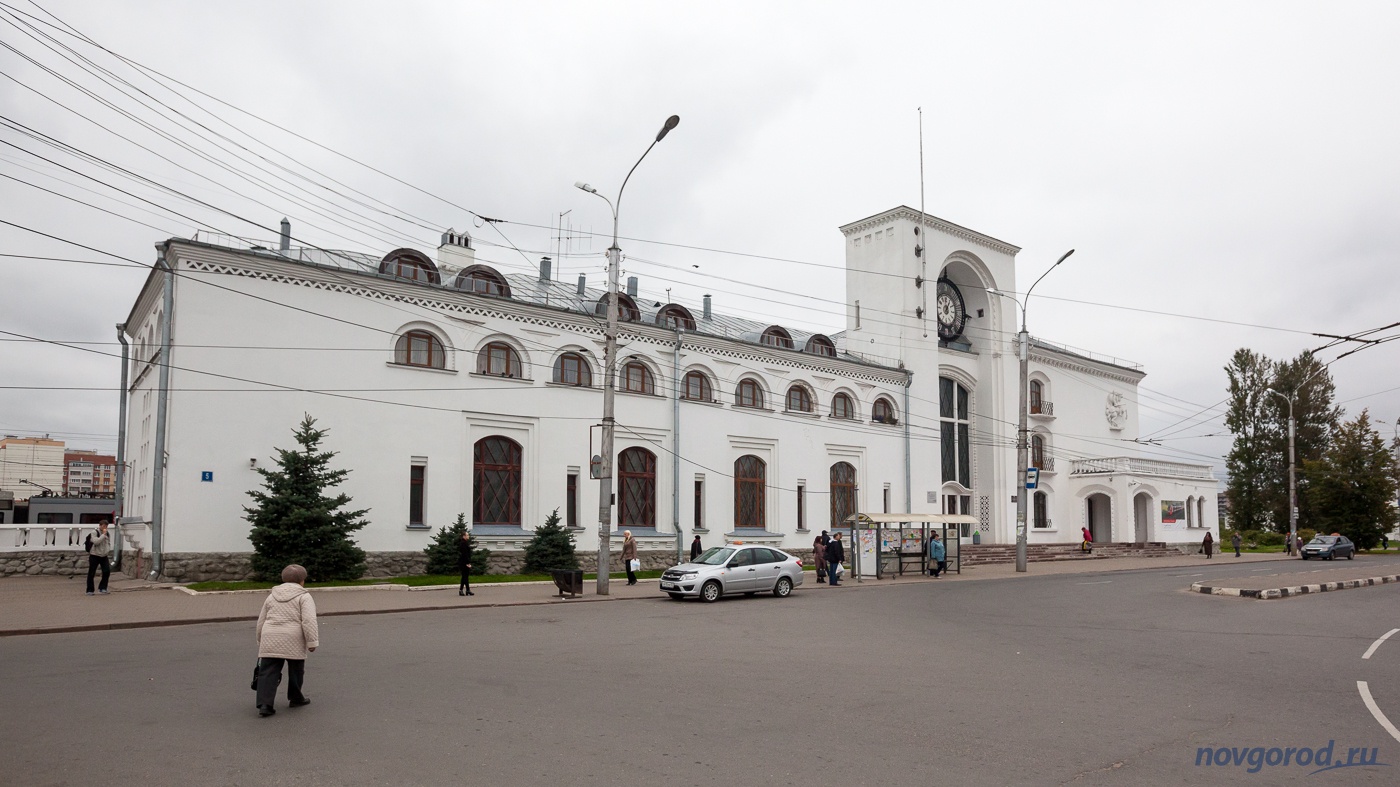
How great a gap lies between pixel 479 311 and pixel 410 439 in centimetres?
461

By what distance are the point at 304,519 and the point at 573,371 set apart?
1097cm

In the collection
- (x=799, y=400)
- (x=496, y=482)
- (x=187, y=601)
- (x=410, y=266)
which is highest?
(x=410, y=266)

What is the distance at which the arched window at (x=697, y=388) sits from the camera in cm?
3403

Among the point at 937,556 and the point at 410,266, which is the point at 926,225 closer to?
the point at 937,556

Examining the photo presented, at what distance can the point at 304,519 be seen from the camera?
22.2 metres

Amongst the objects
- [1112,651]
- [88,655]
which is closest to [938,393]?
[1112,651]

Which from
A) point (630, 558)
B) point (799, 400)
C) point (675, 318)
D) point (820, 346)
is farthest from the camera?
point (820, 346)

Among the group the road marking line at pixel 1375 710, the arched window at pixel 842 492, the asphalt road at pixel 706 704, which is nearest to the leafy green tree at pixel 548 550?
the asphalt road at pixel 706 704

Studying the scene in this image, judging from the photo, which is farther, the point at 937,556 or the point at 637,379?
the point at 637,379

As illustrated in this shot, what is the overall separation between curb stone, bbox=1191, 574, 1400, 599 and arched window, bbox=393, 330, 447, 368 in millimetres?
22250

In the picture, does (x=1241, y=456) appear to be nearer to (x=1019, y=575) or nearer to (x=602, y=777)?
(x=1019, y=575)

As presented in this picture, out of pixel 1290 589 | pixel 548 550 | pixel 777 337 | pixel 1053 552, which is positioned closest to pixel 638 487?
pixel 548 550

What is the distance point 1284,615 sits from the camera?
17.6m

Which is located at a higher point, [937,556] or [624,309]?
[624,309]
